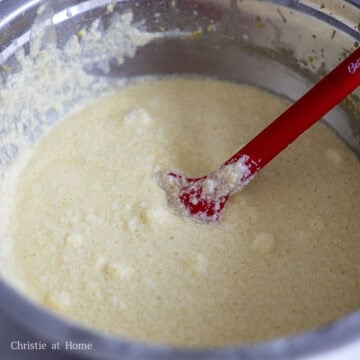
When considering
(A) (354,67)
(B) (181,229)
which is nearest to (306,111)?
(A) (354,67)

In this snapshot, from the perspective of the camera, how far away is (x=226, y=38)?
5.75 ft

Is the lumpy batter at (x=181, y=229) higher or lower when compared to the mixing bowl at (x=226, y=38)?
lower

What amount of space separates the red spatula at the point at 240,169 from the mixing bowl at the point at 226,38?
0.31m

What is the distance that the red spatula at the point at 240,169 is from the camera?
4.49 ft

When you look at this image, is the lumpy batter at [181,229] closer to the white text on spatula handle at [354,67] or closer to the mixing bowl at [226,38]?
the mixing bowl at [226,38]

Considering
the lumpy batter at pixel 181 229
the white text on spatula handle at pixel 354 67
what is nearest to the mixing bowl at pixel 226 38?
the lumpy batter at pixel 181 229

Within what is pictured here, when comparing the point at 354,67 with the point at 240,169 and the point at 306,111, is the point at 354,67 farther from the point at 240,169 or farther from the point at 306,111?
the point at 240,169

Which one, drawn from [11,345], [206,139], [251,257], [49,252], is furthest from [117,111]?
[11,345]

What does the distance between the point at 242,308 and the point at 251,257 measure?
14cm

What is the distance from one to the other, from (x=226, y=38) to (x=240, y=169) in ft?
1.66

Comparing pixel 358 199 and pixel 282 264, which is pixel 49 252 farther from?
pixel 358 199

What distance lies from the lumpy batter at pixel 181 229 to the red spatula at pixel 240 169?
0.03m

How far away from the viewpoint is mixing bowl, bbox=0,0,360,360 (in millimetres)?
1539

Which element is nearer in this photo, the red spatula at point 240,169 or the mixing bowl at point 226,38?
the red spatula at point 240,169
